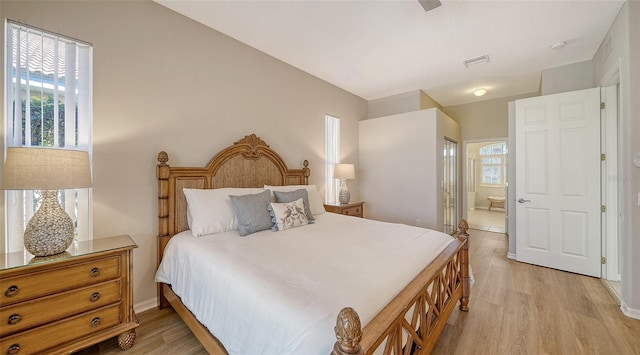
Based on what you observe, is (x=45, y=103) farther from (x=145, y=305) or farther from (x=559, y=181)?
(x=559, y=181)

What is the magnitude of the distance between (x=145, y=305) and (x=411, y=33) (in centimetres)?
378

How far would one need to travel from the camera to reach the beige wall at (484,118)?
507 cm

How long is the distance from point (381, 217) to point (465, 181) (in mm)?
2385

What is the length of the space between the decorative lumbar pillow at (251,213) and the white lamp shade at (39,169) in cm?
107

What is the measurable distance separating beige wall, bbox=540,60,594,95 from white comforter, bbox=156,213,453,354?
3.32m

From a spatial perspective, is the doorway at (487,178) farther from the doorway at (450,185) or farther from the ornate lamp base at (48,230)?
the ornate lamp base at (48,230)

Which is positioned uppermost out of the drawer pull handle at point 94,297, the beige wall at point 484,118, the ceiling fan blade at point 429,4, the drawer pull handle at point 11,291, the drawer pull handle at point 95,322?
the ceiling fan blade at point 429,4

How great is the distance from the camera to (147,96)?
222cm

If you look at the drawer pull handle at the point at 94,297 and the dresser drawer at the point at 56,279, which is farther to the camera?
the drawer pull handle at the point at 94,297

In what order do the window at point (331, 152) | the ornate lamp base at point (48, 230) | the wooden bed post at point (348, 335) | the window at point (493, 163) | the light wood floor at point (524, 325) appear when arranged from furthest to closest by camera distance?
the window at point (493, 163) → the window at point (331, 152) → the light wood floor at point (524, 325) → the ornate lamp base at point (48, 230) → the wooden bed post at point (348, 335)

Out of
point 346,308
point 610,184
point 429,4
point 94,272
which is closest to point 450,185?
point 610,184

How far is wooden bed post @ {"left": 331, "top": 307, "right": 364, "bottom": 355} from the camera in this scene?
2.48 ft

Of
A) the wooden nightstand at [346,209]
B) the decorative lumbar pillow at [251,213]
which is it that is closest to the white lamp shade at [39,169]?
the decorative lumbar pillow at [251,213]

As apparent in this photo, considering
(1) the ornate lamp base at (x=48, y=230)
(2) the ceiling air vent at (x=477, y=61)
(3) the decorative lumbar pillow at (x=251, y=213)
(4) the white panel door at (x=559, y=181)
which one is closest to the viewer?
(1) the ornate lamp base at (x=48, y=230)
